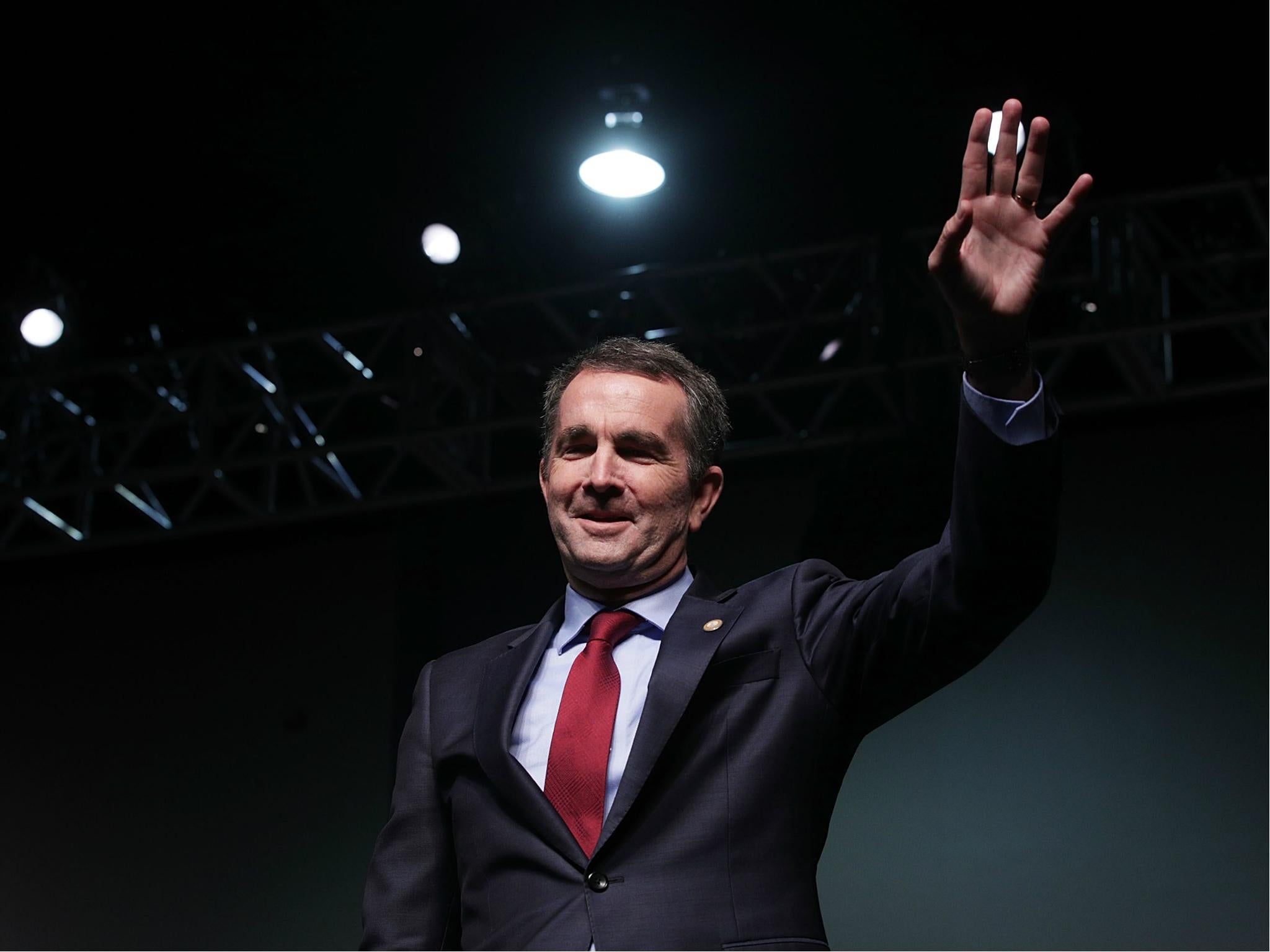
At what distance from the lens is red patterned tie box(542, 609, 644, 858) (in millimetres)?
1579

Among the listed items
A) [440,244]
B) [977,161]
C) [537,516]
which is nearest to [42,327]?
[440,244]

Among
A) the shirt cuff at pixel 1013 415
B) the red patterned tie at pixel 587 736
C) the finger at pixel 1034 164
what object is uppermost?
the finger at pixel 1034 164

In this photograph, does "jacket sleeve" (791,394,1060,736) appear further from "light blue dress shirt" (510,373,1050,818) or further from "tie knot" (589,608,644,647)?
"tie knot" (589,608,644,647)

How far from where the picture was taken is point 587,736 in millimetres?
1631

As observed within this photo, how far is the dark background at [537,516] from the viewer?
4.89 meters

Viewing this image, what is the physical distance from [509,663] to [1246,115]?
13.8ft

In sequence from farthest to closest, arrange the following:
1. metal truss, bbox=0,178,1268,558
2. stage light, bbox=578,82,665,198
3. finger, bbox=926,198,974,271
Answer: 1. metal truss, bbox=0,178,1268,558
2. stage light, bbox=578,82,665,198
3. finger, bbox=926,198,974,271

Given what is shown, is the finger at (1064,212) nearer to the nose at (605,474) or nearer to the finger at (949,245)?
the finger at (949,245)

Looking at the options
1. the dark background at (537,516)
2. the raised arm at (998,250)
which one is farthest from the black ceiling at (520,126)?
the raised arm at (998,250)

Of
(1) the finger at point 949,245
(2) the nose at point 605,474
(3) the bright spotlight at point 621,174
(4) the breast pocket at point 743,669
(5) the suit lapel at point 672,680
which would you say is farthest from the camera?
(3) the bright spotlight at point 621,174

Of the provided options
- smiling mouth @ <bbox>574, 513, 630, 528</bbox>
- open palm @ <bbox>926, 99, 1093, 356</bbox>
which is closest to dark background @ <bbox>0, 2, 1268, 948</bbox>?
smiling mouth @ <bbox>574, 513, 630, 528</bbox>

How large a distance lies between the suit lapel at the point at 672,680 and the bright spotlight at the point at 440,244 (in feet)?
13.2

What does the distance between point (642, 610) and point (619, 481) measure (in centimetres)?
16

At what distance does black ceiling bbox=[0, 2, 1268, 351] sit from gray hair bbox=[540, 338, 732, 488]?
305 centimetres
